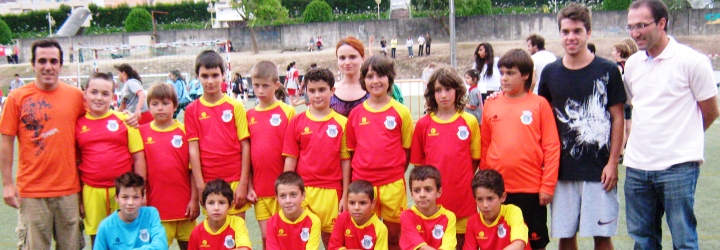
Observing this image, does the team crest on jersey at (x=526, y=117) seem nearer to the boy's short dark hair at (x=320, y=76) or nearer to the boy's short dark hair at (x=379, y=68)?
the boy's short dark hair at (x=379, y=68)

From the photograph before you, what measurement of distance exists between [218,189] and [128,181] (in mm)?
653

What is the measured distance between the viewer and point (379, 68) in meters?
4.34

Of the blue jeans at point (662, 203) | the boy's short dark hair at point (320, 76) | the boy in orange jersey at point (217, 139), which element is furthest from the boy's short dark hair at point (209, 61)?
the blue jeans at point (662, 203)

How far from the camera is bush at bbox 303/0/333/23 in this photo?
1875 inches

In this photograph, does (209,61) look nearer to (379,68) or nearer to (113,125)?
(113,125)

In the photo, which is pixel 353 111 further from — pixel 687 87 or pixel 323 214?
pixel 687 87

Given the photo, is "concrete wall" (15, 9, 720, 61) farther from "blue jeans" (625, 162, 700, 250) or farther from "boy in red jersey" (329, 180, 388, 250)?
"boy in red jersey" (329, 180, 388, 250)

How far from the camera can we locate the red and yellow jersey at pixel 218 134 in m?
4.55

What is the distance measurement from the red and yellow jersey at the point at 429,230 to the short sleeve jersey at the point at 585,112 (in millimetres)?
827

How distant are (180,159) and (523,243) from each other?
2.62 meters

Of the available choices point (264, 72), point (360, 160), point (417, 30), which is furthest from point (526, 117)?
point (417, 30)

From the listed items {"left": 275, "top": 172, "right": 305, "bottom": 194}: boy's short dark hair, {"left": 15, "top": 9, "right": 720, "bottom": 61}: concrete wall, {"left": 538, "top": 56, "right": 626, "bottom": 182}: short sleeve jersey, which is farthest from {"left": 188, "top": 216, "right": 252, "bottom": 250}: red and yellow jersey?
{"left": 15, "top": 9, "right": 720, "bottom": 61}: concrete wall

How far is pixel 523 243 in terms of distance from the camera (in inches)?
158

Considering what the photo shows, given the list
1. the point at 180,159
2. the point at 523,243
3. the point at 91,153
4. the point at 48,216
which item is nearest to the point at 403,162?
the point at 523,243
